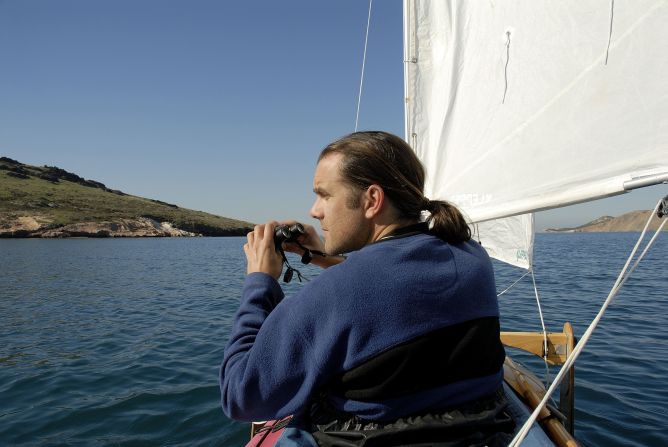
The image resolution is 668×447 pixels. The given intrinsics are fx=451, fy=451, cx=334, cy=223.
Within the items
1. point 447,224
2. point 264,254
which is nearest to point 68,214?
point 264,254

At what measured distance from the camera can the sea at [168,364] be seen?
215 inches

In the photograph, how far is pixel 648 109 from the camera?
2.22m

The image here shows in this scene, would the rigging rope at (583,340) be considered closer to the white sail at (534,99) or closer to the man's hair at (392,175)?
the white sail at (534,99)

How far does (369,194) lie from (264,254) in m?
0.55

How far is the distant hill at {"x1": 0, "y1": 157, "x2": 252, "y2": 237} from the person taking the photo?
79.4 metres

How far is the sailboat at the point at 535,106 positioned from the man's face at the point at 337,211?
97 cm

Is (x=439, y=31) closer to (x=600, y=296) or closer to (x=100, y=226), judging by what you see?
(x=600, y=296)

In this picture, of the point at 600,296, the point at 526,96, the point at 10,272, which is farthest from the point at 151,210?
the point at 526,96

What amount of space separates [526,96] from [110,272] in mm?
26261

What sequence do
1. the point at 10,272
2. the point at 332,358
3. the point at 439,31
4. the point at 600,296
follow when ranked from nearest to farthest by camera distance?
the point at 332,358, the point at 439,31, the point at 600,296, the point at 10,272

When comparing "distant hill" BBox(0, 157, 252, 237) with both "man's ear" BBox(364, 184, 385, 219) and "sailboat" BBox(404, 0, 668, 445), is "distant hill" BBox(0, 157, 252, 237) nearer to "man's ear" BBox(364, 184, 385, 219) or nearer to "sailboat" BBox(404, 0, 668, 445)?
"sailboat" BBox(404, 0, 668, 445)

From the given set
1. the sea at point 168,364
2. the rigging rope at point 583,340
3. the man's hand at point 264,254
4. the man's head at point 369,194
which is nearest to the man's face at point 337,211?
the man's head at point 369,194

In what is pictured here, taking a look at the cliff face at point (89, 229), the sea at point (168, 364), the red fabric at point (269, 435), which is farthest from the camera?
the cliff face at point (89, 229)

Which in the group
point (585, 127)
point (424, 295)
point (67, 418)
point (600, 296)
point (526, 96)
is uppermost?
point (526, 96)
